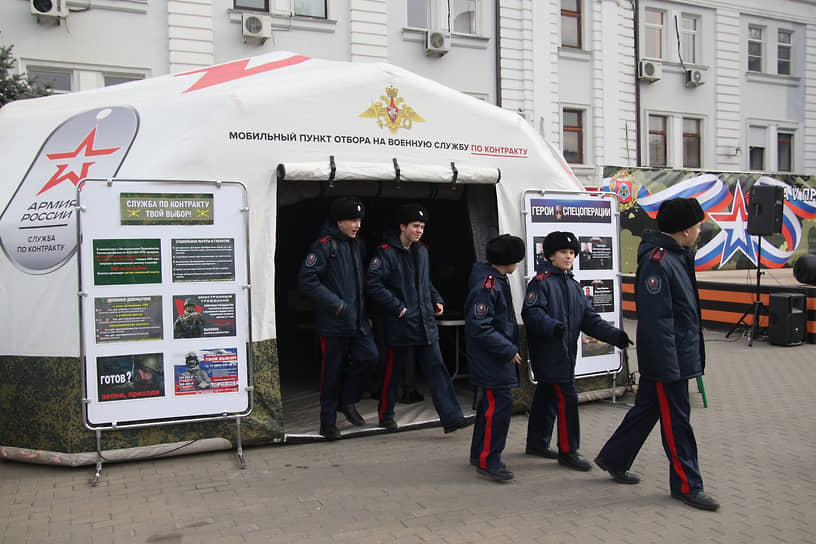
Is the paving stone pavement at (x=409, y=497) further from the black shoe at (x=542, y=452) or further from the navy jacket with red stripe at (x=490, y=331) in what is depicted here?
the navy jacket with red stripe at (x=490, y=331)

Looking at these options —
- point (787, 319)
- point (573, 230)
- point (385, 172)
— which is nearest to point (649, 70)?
point (787, 319)

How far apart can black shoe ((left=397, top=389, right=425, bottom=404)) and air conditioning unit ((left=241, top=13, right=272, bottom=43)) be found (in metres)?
11.9

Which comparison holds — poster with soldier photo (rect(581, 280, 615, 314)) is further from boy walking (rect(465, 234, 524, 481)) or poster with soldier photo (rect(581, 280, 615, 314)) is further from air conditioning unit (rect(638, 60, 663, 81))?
air conditioning unit (rect(638, 60, 663, 81))

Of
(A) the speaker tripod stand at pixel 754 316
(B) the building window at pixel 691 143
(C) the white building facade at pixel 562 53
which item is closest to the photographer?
(A) the speaker tripod stand at pixel 754 316

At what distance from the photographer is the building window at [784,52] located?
84.8 ft

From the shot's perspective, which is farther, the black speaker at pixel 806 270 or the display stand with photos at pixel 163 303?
the black speaker at pixel 806 270

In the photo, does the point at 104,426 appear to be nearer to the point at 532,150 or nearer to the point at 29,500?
the point at 29,500

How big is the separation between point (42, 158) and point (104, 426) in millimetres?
2298

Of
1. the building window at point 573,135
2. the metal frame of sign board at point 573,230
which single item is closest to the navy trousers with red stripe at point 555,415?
the metal frame of sign board at point 573,230

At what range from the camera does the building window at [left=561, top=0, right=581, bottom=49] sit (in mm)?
21656

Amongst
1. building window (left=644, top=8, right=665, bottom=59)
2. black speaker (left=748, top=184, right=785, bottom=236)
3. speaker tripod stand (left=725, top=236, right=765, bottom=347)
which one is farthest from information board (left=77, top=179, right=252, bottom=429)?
building window (left=644, top=8, right=665, bottom=59)

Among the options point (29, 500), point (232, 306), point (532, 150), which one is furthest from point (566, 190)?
point (29, 500)

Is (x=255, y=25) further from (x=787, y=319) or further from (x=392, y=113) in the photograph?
(x=787, y=319)

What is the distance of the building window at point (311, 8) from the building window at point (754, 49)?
1556 centimetres
